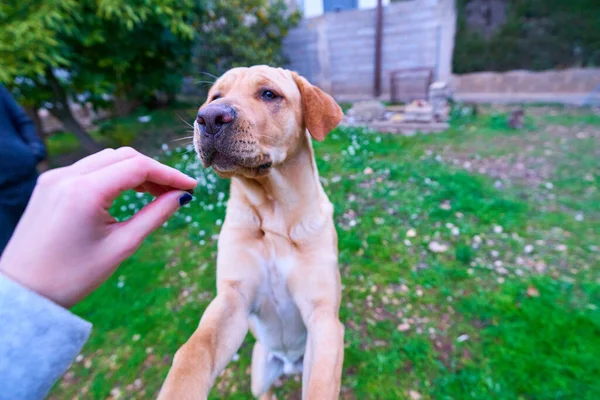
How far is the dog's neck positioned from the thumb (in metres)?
0.72

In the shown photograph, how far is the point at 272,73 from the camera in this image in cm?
200

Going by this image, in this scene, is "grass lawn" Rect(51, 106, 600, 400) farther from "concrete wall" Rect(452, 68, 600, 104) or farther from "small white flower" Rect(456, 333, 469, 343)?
"concrete wall" Rect(452, 68, 600, 104)

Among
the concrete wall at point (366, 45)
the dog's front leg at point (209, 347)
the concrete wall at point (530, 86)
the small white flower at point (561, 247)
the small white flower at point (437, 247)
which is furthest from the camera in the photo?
the concrete wall at point (366, 45)

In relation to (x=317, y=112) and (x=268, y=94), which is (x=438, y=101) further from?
(x=268, y=94)

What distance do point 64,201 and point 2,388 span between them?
0.49m

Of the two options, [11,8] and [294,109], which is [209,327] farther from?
[11,8]

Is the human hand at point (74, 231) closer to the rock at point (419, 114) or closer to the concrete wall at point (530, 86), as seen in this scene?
the rock at point (419, 114)

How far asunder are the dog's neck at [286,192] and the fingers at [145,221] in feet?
2.36

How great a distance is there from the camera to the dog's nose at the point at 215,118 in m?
1.55

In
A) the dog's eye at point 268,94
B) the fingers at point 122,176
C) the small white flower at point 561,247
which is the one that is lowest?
the small white flower at point 561,247

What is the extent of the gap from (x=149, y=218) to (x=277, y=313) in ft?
3.88

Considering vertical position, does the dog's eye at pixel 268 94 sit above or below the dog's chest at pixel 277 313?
above

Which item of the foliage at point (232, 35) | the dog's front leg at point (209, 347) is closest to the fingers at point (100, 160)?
the dog's front leg at point (209, 347)

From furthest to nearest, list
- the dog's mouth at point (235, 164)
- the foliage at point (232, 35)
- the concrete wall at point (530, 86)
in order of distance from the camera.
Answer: the concrete wall at point (530, 86), the foliage at point (232, 35), the dog's mouth at point (235, 164)
